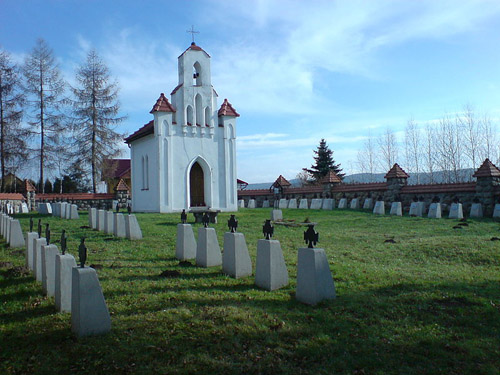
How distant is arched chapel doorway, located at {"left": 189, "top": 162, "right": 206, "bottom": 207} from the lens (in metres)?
25.4

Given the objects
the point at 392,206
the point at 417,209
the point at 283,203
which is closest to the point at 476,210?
the point at 417,209

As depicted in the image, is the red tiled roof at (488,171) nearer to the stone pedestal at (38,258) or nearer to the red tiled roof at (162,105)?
the red tiled roof at (162,105)

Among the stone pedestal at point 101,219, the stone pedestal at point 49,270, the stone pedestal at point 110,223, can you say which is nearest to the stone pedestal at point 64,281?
the stone pedestal at point 49,270

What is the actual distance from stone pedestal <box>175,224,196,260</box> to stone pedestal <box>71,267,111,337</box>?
4177mm

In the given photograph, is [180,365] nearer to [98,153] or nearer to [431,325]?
[431,325]

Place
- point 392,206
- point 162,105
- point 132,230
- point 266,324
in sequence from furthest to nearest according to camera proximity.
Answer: point 162,105
point 392,206
point 132,230
point 266,324

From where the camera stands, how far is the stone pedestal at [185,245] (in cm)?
894

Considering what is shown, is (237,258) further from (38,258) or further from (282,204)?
(282,204)

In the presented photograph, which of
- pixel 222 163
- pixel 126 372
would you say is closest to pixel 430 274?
pixel 126 372

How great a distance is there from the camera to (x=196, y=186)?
1004 inches

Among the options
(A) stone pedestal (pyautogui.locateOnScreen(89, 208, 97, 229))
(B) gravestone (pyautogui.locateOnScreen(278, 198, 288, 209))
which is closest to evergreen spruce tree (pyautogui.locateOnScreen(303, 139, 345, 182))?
(B) gravestone (pyautogui.locateOnScreen(278, 198, 288, 209))

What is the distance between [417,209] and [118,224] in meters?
13.5

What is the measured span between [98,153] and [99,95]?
529 centimetres

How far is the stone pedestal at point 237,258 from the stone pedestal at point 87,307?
112 inches
